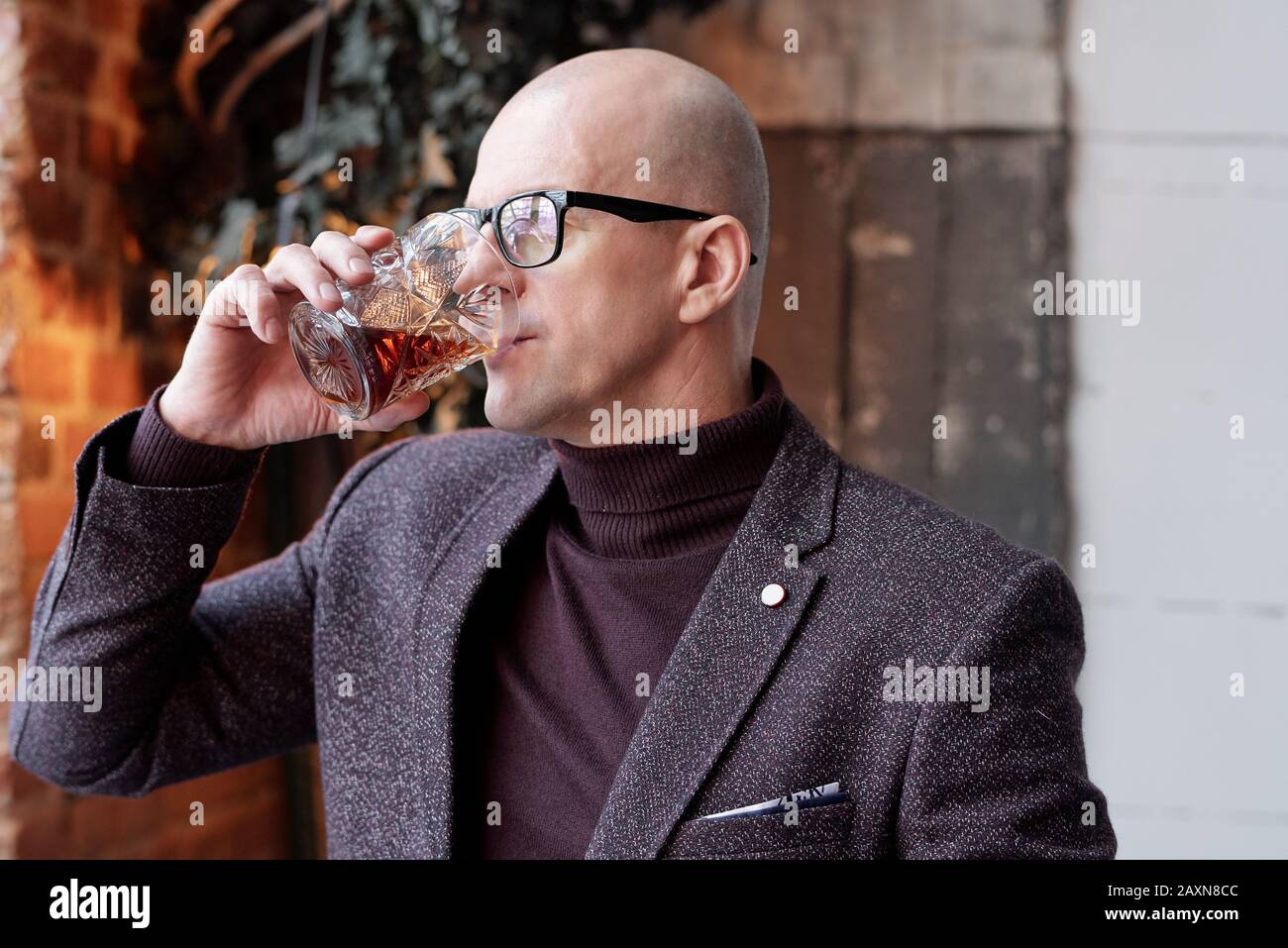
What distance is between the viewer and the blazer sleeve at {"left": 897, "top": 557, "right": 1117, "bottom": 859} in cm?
110

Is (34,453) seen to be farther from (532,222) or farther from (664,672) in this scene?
(664,672)

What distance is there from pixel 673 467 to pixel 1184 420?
155 cm

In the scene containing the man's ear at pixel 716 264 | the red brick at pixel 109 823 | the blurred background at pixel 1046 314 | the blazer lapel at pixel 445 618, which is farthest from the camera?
the blurred background at pixel 1046 314

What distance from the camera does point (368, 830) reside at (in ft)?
4.43

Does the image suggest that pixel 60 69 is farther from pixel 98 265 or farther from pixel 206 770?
pixel 206 770

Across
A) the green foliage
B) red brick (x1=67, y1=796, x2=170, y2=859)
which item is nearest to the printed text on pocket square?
the green foliage

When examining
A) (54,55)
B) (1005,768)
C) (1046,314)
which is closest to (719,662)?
(1005,768)

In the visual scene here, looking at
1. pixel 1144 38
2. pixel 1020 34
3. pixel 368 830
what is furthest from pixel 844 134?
pixel 368 830

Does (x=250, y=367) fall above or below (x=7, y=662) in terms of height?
above

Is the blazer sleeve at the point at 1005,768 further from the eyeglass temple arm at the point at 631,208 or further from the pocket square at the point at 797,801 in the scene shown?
the eyeglass temple arm at the point at 631,208

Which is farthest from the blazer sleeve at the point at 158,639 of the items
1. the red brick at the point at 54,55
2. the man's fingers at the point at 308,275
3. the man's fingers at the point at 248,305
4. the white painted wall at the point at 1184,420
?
the white painted wall at the point at 1184,420

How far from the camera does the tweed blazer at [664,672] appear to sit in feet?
3.76
